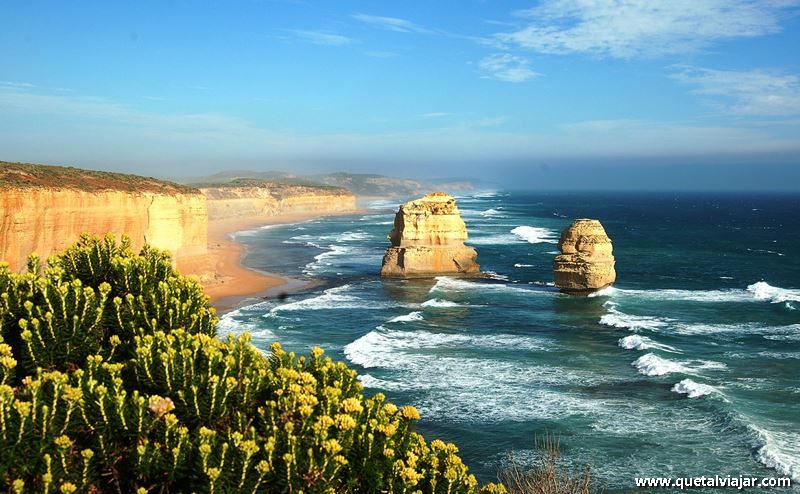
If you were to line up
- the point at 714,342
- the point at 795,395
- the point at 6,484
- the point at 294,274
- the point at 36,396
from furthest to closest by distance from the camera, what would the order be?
1. the point at 294,274
2. the point at 714,342
3. the point at 795,395
4. the point at 36,396
5. the point at 6,484

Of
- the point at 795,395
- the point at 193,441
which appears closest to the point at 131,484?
the point at 193,441

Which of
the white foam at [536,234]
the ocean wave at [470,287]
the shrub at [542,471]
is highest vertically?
the white foam at [536,234]

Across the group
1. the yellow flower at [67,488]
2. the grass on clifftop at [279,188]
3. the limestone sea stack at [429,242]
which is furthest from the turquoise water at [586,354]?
the grass on clifftop at [279,188]

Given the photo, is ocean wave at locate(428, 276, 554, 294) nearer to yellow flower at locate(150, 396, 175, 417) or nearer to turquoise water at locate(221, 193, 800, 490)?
turquoise water at locate(221, 193, 800, 490)

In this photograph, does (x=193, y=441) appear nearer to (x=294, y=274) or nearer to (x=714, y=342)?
(x=714, y=342)

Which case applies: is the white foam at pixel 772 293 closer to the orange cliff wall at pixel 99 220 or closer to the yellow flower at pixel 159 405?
the orange cliff wall at pixel 99 220

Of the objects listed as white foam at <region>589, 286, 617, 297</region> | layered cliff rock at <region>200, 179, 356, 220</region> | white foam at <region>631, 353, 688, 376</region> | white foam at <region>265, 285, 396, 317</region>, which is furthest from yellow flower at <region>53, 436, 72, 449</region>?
layered cliff rock at <region>200, 179, 356, 220</region>

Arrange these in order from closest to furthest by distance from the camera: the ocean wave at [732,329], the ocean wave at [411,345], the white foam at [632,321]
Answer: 1. the ocean wave at [411,345]
2. the ocean wave at [732,329]
3. the white foam at [632,321]
